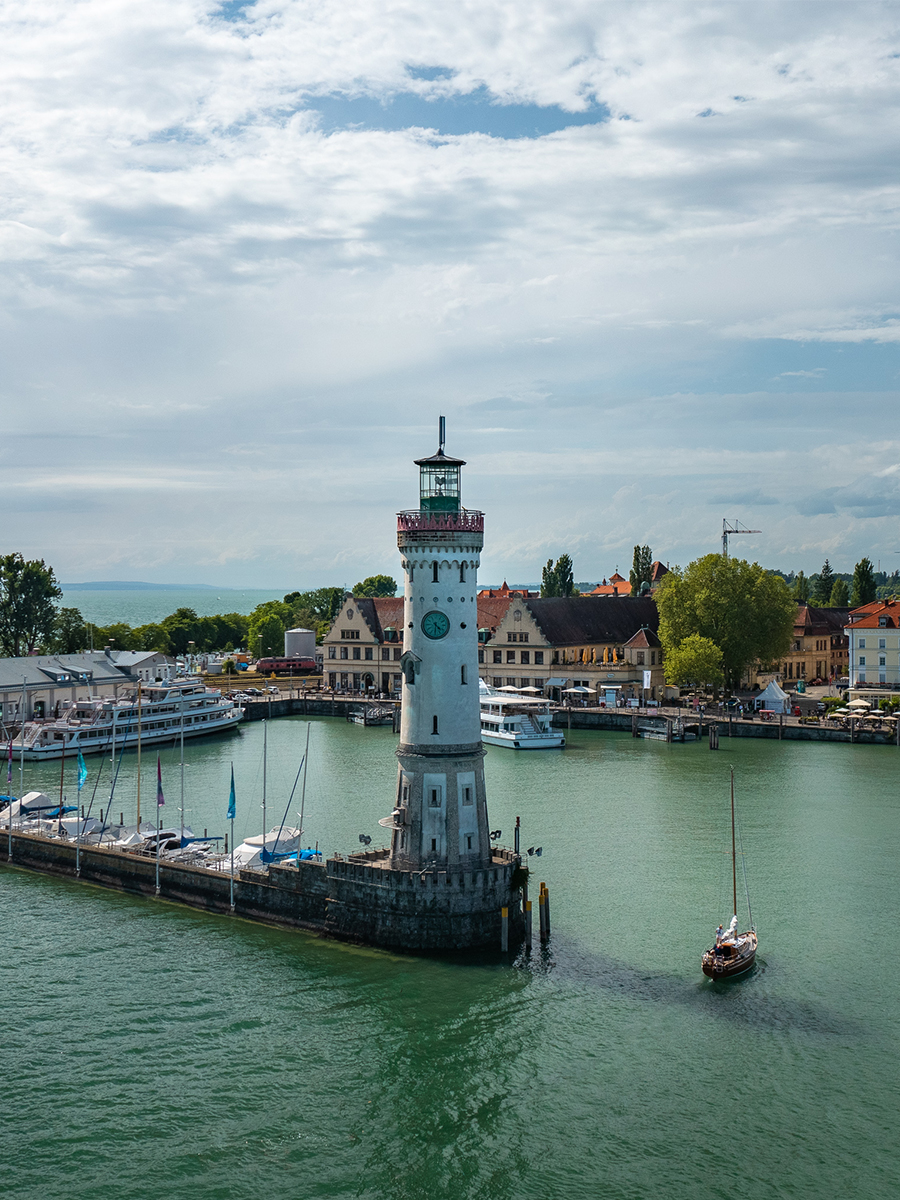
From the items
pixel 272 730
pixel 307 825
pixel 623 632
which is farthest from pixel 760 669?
pixel 307 825

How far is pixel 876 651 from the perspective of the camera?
129625mm

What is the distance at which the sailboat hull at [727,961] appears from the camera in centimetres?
4278

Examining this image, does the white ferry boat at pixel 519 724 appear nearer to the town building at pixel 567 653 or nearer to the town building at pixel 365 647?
the town building at pixel 567 653

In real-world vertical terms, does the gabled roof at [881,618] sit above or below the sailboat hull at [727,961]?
above

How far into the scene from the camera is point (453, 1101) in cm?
3450

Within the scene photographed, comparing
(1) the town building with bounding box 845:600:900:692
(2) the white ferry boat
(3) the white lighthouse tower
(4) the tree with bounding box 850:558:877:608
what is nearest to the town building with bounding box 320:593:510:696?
(2) the white ferry boat

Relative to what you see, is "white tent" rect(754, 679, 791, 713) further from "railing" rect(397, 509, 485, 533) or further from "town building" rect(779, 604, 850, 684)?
"railing" rect(397, 509, 485, 533)

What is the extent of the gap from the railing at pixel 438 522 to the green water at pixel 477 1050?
17.2 m

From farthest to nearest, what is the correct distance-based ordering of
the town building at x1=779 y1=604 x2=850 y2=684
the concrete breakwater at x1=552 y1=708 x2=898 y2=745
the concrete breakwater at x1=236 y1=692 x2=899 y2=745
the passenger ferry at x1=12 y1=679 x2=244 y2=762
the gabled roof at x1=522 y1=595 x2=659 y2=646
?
the town building at x1=779 y1=604 x2=850 y2=684 → the gabled roof at x1=522 y1=595 x2=659 y2=646 → the concrete breakwater at x1=236 y1=692 x2=899 y2=745 → the concrete breakwater at x1=552 y1=708 x2=898 y2=745 → the passenger ferry at x1=12 y1=679 x2=244 y2=762

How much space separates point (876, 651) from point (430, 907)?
9717 centimetres

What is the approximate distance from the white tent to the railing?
78438 millimetres

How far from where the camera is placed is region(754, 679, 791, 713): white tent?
11944cm

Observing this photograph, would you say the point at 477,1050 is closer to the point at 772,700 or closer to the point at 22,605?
the point at 772,700

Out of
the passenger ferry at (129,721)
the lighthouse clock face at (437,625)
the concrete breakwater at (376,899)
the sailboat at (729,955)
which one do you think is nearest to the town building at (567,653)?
the passenger ferry at (129,721)
